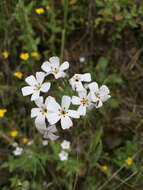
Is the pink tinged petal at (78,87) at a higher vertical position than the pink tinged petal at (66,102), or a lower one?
higher

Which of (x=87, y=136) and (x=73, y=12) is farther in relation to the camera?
(x=73, y=12)

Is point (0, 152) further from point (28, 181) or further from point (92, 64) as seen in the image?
point (92, 64)

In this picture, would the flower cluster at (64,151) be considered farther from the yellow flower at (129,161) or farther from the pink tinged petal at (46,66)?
the pink tinged petal at (46,66)

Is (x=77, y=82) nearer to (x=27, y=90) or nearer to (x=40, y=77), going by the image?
(x=40, y=77)

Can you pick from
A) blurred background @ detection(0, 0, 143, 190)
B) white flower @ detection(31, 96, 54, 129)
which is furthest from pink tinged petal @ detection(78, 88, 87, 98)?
blurred background @ detection(0, 0, 143, 190)

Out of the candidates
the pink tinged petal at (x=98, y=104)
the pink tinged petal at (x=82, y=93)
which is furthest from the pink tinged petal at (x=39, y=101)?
the pink tinged petal at (x=98, y=104)

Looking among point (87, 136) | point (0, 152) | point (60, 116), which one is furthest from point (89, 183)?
point (60, 116)

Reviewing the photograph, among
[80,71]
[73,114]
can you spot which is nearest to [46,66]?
[73,114]
